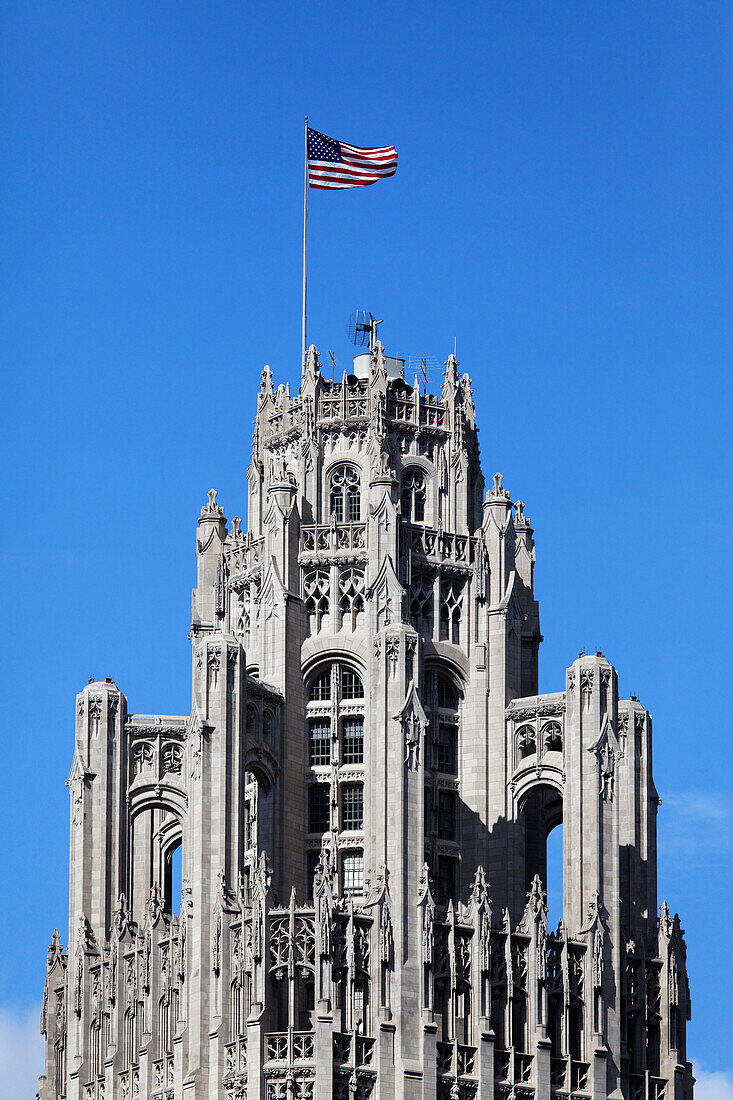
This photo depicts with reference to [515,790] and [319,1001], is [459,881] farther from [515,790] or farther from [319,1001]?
[319,1001]

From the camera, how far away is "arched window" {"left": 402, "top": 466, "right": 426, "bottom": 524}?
182m

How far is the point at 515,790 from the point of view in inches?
6959

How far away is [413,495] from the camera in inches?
7190

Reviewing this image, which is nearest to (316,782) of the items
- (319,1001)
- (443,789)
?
(443,789)

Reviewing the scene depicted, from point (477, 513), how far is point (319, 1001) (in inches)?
1369

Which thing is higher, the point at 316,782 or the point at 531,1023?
the point at 316,782

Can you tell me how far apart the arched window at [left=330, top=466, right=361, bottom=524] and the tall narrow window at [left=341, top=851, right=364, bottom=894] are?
18.3 m

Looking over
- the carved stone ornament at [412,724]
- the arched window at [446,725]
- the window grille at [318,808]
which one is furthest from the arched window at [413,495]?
the window grille at [318,808]

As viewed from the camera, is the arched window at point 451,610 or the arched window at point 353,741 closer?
the arched window at point 353,741

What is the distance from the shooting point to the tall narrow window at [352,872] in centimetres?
17300

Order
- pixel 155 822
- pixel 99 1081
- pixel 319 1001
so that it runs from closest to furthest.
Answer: pixel 319 1001 → pixel 99 1081 → pixel 155 822

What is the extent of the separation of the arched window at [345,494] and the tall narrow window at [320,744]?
39.3 feet

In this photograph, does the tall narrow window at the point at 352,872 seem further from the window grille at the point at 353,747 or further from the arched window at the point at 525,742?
the arched window at the point at 525,742

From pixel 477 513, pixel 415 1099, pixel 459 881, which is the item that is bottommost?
pixel 415 1099
